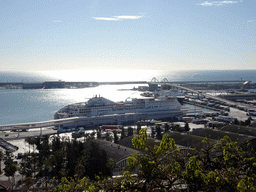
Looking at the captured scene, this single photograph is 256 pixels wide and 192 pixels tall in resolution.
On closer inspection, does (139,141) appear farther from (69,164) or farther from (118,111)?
(118,111)

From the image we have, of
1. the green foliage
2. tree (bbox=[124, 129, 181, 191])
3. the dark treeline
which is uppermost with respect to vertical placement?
the green foliage

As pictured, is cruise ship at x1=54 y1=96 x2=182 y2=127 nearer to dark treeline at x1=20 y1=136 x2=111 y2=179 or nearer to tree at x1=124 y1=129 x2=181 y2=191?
dark treeline at x1=20 y1=136 x2=111 y2=179

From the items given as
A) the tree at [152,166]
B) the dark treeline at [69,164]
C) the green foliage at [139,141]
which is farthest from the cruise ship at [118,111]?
the green foliage at [139,141]

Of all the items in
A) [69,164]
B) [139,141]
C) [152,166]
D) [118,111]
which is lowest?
[69,164]

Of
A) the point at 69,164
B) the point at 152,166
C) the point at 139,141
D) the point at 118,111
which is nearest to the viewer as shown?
the point at 152,166

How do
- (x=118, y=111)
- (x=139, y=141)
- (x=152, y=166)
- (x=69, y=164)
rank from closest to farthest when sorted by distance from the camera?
(x=152, y=166) < (x=139, y=141) < (x=69, y=164) < (x=118, y=111)

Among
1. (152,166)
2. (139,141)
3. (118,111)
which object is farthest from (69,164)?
(118,111)

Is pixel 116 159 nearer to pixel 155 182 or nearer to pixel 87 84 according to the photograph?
pixel 155 182

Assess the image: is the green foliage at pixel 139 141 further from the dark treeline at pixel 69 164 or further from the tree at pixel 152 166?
the dark treeline at pixel 69 164

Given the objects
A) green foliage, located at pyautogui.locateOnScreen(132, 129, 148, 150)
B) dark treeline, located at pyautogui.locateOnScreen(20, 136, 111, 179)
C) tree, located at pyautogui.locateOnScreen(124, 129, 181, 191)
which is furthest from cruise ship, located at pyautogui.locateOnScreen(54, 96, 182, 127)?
green foliage, located at pyautogui.locateOnScreen(132, 129, 148, 150)

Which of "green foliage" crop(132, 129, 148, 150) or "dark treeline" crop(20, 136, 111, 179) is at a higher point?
"green foliage" crop(132, 129, 148, 150)
